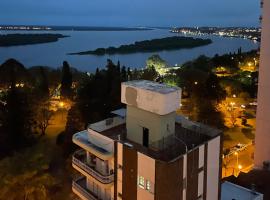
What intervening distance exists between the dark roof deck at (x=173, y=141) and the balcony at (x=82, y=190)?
1.20 m

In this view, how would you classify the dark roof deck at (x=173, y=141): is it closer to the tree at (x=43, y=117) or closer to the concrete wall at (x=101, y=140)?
the concrete wall at (x=101, y=140)

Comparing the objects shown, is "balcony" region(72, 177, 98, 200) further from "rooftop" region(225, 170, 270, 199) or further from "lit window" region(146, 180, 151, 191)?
"rooftop" region(225, 170, 270, 199)

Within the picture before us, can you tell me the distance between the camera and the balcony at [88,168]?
21.6 feet

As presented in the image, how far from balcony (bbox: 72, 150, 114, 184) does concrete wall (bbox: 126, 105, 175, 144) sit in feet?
2.51

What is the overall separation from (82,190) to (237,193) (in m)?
3.41

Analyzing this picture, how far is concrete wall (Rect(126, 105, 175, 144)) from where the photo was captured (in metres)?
6.36

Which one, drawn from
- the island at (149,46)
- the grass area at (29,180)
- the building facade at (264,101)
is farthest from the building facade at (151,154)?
the island at (149,46)

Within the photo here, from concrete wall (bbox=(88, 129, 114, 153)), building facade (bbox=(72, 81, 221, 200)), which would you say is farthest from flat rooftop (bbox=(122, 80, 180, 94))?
concrete wall (bbox=(88, 129, 114, 153))

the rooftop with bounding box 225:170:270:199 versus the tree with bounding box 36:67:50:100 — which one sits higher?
the tree with bounding box 36:67:50:100

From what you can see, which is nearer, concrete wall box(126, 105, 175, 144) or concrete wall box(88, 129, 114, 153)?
concrete wall box(126, 105, 175, 144)

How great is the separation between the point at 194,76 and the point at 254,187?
1229cm

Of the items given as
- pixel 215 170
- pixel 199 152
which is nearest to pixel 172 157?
pixel 199 152

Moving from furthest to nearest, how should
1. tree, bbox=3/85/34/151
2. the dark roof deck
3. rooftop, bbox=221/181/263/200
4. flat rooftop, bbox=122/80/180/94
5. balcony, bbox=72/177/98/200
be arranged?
tree, bbox=3/85/34/151, rooftop, bbox=221/181/263/200, balcony, bbox=72/177/98/200, flat rooftop, bbox=122/80/180/94, the dark roof deck

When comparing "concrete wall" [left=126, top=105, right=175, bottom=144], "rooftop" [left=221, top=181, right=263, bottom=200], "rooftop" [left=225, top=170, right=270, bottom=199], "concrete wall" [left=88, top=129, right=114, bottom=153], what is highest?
"concrete wall" [left=126, top=105, right=175, bottom=144]
